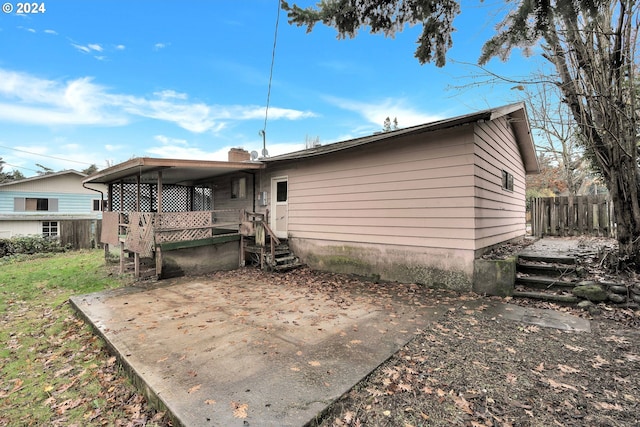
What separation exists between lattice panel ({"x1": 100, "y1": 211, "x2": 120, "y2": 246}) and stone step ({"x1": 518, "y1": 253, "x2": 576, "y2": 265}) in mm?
10412

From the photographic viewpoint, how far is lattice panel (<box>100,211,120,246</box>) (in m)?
8.42

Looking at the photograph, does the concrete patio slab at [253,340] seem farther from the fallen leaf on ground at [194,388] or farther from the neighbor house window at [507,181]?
the neighbor house window at [507,181]

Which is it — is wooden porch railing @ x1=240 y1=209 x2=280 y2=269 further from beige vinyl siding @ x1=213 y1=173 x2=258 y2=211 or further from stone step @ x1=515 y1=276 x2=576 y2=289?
stone step @ x1=515 y1=276 x2=576 y2=289

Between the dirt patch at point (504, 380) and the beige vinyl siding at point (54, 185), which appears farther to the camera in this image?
the beige vinyl siding at point (54, 185)

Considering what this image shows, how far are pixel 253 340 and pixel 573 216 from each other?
11863 millimetres

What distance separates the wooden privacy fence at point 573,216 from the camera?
9305mm

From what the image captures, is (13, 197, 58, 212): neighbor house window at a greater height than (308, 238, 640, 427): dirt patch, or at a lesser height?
greater

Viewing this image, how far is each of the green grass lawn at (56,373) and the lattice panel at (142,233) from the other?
1690mm

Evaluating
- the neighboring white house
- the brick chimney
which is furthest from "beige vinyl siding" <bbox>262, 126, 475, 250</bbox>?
the neighboring white house

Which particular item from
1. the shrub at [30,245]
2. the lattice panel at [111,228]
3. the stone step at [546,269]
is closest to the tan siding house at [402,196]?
the stone step at [546,269]

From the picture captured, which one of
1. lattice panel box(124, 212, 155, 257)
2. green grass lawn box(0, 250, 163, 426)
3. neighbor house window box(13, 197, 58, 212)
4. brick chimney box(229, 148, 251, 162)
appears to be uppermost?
brick chimney box(229, 148, 251, 162)

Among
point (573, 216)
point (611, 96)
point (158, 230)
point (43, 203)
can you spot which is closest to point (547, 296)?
point (611, 96)

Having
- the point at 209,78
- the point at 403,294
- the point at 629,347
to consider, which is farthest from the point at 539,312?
the point at 209,78

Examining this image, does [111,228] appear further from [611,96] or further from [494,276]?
[611,96]
